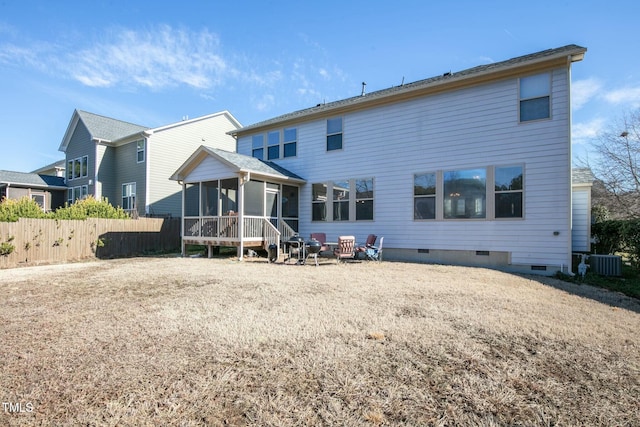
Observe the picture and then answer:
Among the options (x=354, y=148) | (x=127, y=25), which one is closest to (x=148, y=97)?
(x=127, y=25)

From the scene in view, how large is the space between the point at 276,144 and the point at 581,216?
483 inches

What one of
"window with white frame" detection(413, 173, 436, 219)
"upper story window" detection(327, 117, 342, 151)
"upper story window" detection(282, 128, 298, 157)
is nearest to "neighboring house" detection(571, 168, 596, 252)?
"window with white frame" detection(413, 173, 436, 219)

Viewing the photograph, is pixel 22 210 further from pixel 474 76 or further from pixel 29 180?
pixel 474 76

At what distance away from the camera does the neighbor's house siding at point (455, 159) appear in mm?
9117

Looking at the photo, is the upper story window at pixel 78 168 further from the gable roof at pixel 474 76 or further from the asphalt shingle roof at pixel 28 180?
the gable roof at pixel 474 76

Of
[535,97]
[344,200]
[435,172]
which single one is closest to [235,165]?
[344,200]

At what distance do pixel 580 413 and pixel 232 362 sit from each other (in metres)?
2.82

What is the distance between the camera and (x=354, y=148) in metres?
12.8

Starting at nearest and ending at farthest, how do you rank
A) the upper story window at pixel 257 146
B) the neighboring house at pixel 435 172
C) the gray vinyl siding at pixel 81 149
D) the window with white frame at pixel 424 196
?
the neighboring house at pixel 435 172 < the window with white frame at pixel 424 196 < the upper story window at pixel 257 146 < the gray vinyl siding at pixel 81 149

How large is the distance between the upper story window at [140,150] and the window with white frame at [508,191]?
19.1 metres

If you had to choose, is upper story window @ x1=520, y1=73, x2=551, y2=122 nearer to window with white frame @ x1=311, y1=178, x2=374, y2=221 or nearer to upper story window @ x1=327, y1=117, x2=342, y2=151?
window with white frame @ x1=311, y1=178, x2=374, y2=221

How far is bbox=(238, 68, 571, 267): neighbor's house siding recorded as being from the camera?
912cm

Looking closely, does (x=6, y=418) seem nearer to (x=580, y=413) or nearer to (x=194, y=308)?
(x=194, y=308)

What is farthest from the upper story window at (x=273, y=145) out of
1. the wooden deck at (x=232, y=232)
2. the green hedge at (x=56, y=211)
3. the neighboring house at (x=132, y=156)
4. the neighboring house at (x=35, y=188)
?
the neighboring house at (x=35, y=188)
